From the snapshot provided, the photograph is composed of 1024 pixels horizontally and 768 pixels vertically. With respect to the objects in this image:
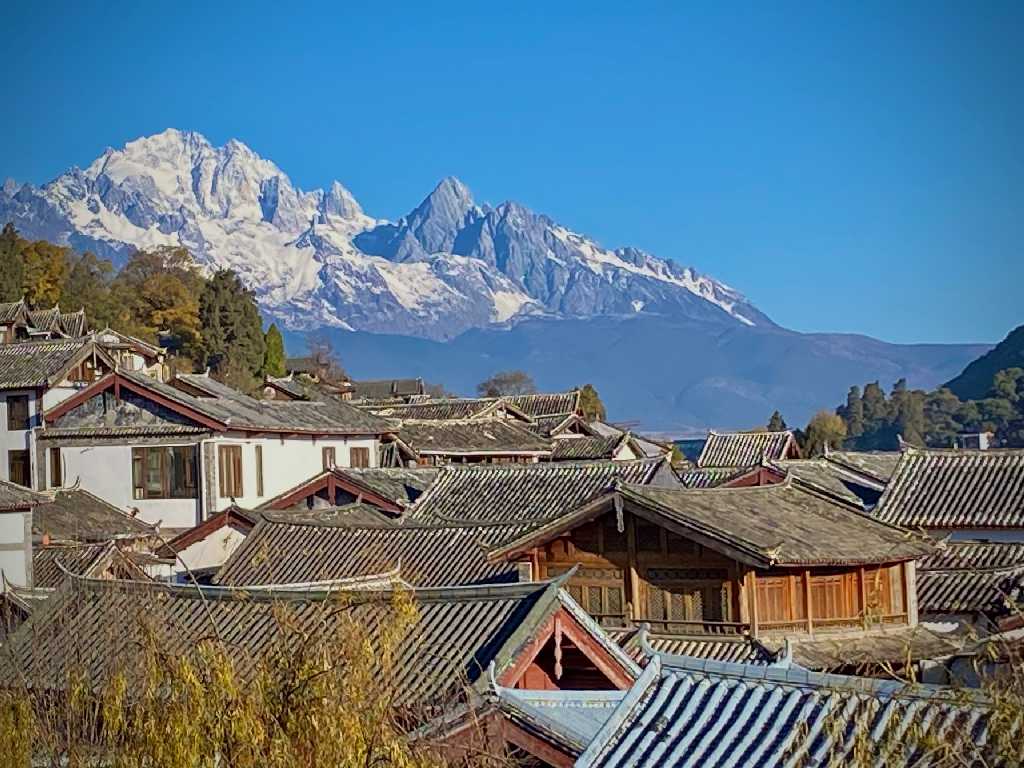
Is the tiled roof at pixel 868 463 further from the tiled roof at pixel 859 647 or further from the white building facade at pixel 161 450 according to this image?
the tiled roof at pixel 859 647

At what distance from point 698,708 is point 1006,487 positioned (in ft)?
81.8

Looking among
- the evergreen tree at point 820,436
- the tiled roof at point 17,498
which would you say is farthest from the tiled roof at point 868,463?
the tiled roof at point 17,498

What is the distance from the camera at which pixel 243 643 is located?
17.1m

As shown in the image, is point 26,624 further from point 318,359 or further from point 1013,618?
point 318,359

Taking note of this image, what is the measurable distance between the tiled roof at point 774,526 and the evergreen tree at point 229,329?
2091 inches

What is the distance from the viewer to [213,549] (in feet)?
119

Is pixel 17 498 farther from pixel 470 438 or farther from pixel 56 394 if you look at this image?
pixel 470 438

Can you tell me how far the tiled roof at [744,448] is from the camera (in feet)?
187

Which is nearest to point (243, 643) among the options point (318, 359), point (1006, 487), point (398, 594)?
point (398, 594)

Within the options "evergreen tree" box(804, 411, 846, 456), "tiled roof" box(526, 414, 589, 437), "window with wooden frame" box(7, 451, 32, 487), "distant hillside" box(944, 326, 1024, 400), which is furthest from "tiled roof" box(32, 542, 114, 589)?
"distant hillside" box(944, 326, 1024, 400)

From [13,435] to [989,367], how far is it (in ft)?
382

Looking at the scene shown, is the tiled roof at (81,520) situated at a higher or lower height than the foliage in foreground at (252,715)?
higher

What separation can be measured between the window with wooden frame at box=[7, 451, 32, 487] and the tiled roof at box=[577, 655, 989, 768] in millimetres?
34229

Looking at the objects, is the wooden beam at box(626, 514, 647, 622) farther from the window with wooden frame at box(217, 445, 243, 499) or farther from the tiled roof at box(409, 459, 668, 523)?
the window with wooden frame at box(217, 445, 243, 499)
